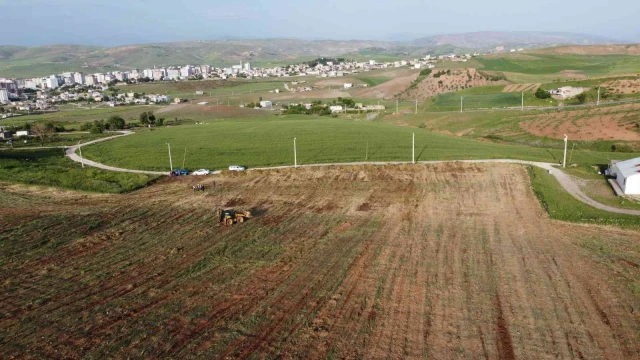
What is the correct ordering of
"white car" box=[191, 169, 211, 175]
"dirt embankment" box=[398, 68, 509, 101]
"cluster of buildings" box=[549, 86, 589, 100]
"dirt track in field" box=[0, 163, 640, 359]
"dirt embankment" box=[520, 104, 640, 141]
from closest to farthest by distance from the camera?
"dirt track in field" box=[0, 163, 640, 359], "white car" box=[191, 169, 211, 175], "dirt embankment" box=[520, 104, 640, 141], "cluster of buildings" box=[549, 86, 589, 100], "dirt embankment" box=[398, 68, 509, 101]

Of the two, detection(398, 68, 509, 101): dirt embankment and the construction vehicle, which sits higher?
detection(398, 68, 509, 101): dirt embankment

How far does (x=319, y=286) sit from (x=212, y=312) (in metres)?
4.50

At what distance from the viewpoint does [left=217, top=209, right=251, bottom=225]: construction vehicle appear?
27188mm

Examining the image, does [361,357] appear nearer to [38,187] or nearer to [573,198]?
[573,198]

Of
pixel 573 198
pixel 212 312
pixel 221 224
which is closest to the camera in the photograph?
pixel 212 312

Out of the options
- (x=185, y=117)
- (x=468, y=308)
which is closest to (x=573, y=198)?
(x=468, y=308)

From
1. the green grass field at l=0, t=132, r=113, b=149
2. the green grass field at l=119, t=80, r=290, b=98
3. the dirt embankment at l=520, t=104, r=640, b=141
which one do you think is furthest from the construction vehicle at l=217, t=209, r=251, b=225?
the green grass field at l=119, t=80, r=290, b=98

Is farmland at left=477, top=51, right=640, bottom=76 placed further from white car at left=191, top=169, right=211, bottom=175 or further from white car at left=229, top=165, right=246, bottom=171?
white car at left=191, top=169, right=211, bottom=175

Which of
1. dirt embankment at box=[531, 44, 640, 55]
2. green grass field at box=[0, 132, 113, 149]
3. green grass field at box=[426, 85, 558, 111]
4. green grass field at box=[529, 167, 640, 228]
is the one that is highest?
dirt embankment at box=[531, 44, 640, 55]

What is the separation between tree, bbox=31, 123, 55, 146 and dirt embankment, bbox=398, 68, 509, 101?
262 feet

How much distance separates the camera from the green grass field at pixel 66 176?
129ft

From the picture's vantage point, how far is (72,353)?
14516 mm

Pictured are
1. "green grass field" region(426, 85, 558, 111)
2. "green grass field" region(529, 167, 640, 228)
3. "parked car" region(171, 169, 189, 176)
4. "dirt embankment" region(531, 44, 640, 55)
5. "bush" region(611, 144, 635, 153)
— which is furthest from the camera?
"dirt embankment" region(531, 44, 640, 55)

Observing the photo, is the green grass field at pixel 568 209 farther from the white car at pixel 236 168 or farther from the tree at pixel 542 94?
the tree at pixel 542 94
